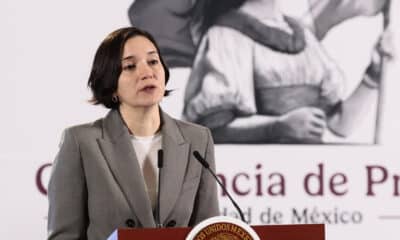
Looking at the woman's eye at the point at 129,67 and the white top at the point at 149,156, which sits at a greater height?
the woman's eye at the point at 129,67

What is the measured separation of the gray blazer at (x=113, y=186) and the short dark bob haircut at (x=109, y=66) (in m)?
0.08

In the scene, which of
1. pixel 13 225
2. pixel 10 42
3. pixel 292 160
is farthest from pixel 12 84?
pixel 292 160

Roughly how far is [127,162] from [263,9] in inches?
72.2

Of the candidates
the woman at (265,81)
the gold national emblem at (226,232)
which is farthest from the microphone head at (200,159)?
the woman at (265,81)

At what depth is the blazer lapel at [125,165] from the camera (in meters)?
2.79

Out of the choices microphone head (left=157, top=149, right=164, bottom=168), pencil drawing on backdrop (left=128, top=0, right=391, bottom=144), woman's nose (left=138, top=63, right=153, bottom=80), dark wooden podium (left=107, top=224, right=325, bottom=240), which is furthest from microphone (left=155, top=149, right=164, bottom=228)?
pencil drawing on backdrop (left=128, top=0, right=391, bottom=144)

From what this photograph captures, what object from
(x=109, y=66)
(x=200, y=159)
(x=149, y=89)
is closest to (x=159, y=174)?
(x=200, y=159)

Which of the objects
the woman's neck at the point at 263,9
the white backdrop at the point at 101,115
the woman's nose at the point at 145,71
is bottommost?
the white backdrop at the point at 101,115

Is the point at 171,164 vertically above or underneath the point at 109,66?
underneath

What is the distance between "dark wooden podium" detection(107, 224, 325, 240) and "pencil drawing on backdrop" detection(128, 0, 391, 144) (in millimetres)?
1972

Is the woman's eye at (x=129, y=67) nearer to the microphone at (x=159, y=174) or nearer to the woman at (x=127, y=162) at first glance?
the woman at (x=127, y=162)

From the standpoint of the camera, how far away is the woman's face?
286cm

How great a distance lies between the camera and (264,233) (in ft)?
7.78

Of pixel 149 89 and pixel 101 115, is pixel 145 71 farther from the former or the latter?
pixel 101 115
